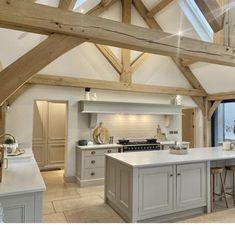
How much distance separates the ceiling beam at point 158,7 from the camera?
534cm

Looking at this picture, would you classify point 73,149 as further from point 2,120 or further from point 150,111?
point 150,111

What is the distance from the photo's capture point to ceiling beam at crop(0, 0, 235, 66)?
6.65ft

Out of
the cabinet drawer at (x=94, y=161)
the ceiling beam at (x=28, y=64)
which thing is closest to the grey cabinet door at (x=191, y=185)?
the cabinet drawer at (x=94, y=161)

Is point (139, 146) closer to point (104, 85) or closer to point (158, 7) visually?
point (104, 85)

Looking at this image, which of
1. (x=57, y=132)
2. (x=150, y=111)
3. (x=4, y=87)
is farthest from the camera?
(x=57, y=132)

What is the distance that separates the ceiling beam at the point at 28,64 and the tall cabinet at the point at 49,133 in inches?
162

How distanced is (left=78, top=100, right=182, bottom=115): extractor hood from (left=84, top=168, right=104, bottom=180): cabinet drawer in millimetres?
1401

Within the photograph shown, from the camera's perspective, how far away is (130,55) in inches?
231

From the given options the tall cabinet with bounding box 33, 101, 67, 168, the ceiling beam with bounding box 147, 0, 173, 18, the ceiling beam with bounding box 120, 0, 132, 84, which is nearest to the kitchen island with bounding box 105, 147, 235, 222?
the ceiling beam with bounding box 120, 0, 132, 84

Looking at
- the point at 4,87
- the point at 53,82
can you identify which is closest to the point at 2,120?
the point at 53,82

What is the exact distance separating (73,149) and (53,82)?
1.72 metres

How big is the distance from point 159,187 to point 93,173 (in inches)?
85.5

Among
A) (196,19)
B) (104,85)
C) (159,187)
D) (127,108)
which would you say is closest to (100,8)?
(104,85)

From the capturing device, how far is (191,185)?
11.0 ft
